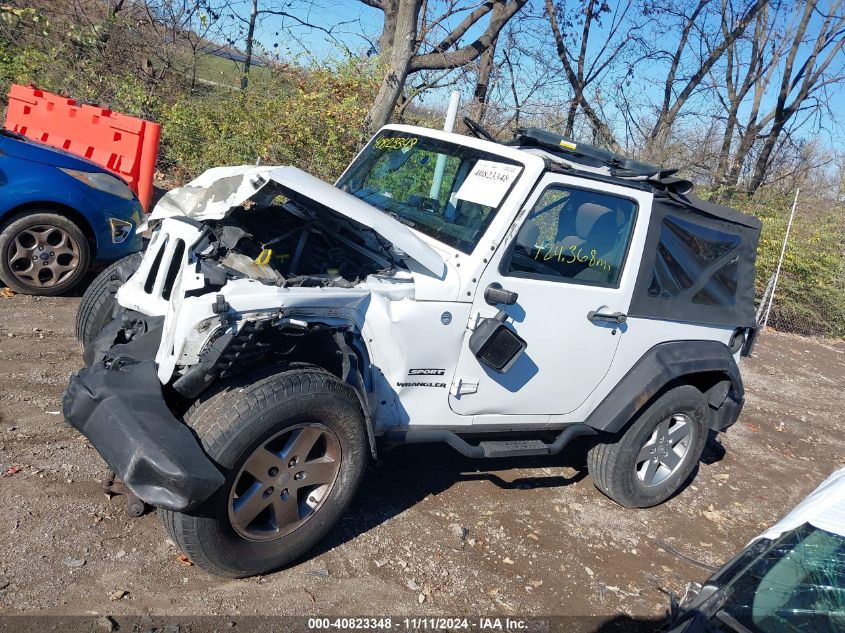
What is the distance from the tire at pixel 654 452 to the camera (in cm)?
459

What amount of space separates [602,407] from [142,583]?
9.26ft

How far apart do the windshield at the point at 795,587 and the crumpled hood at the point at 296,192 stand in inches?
75.3

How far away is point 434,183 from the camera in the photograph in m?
4.20

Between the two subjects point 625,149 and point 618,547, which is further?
point 625,149

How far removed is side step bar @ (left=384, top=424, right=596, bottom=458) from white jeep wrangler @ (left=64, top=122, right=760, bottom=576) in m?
0.01

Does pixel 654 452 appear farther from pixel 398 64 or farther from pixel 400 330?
pixel 398 64

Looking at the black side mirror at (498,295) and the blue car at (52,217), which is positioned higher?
the black side mirror at (498,295)

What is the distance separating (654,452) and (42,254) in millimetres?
5325

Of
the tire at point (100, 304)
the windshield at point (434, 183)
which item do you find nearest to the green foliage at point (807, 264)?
the windshield at point (434, 183)

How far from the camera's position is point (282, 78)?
11039mm

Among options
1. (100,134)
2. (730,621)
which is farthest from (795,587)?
(100,134)

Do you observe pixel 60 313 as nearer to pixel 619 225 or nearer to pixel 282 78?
pixel 619 225

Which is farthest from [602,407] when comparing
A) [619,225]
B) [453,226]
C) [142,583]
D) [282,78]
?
[282,78]

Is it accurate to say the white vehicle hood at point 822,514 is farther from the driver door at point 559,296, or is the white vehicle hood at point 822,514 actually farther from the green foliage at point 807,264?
the green foliage at point 807,264
